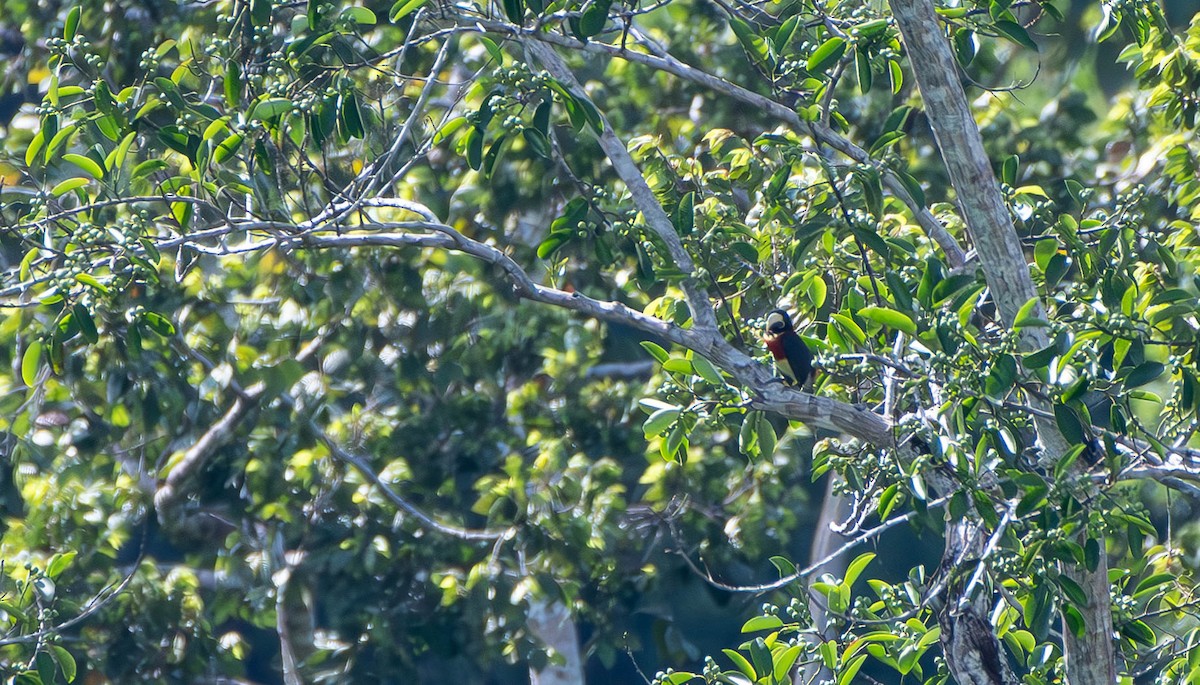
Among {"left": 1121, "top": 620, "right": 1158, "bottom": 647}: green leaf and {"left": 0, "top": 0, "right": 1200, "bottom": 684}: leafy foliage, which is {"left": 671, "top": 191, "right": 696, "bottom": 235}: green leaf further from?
{"left": 1121, "top": 620, "right": 1158, "bottom": 647}: green leaf

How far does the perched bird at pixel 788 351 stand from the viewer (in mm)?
3973

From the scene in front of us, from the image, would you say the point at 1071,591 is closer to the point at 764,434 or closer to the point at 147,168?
the point at 764,434

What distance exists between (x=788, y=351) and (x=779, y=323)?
0.16 meters

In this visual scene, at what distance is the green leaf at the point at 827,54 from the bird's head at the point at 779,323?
1.06m

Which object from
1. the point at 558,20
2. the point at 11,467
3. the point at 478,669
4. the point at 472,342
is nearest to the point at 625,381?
the point at 472,342

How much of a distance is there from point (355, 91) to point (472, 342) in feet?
7.28

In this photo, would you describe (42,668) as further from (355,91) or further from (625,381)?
(625,381)

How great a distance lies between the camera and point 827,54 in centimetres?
272

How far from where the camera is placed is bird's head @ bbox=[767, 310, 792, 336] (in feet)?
12.3

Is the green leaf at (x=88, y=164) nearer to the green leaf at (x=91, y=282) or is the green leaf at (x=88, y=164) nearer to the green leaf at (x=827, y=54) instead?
the green leaf at (x=91, y=282)

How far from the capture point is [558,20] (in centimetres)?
290

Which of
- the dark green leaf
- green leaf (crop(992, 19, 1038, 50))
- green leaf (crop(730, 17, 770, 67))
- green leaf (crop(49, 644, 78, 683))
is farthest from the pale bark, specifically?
green leaf (crop(992, 19, 1038, 50))

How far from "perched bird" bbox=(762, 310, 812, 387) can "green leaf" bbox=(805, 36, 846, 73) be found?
4.11ft

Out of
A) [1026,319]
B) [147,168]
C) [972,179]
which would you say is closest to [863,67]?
[972,179]
